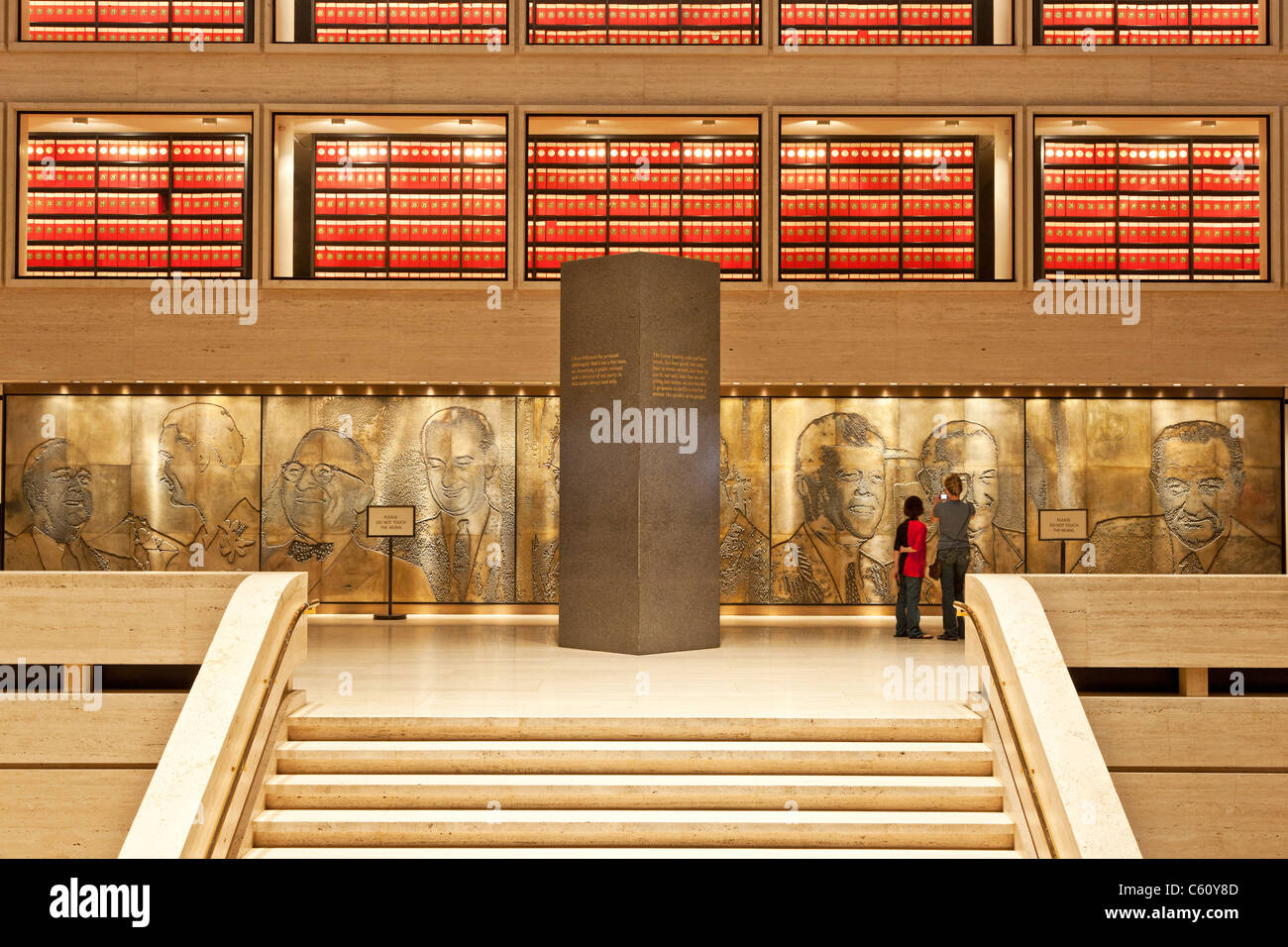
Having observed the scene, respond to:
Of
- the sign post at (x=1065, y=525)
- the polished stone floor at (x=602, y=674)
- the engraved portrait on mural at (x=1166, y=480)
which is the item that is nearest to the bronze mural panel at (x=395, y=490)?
the polished stone floor at (x=602, y=674)

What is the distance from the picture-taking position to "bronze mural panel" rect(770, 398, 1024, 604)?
11914 millimetres

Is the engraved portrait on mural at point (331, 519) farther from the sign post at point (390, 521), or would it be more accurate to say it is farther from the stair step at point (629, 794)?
the stair step at point (629, 794)

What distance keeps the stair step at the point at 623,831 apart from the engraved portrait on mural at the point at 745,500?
645cm

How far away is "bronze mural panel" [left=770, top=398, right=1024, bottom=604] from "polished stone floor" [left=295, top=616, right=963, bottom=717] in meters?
1.27

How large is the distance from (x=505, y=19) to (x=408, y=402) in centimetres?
433

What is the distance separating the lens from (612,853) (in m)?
5.24

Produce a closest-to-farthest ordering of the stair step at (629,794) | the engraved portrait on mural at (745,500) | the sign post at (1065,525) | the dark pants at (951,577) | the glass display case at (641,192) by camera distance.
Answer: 1. the stair step at (629,794)
2. the dark pants at (951,577)
3. the sign post at (1065,525)
4. the glass display case at (641,192)
5. the engraved portrait on mural at (745,500)

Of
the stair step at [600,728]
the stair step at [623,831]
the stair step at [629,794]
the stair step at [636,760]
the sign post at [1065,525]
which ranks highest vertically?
the sign post at [1065,525]

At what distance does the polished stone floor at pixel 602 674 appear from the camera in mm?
A: 6375

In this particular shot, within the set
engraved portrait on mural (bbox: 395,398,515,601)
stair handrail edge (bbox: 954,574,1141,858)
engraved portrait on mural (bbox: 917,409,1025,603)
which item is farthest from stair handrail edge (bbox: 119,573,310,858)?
engraved portrait on mural (bbox: 917,409,1025,603)

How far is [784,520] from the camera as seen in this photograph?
11.9m

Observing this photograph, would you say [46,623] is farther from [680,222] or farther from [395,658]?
[680,222]

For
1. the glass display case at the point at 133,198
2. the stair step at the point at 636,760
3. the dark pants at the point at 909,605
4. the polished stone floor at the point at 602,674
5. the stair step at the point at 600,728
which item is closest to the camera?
the stair step at the point at 636,760

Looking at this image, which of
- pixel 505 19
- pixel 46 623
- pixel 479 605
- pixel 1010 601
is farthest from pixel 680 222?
pixel 46 623
